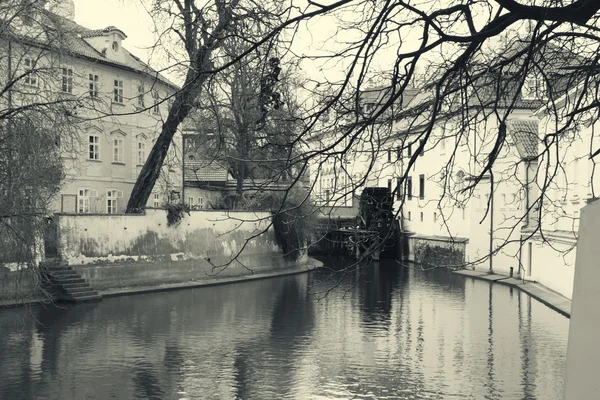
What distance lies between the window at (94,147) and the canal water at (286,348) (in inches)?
324

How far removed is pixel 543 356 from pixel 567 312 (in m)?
5.60

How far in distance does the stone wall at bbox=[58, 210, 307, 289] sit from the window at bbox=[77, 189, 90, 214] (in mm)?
3683

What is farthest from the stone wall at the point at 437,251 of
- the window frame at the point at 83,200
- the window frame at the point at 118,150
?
the window frame at the point at 83,200

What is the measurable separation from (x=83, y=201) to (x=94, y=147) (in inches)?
90.0

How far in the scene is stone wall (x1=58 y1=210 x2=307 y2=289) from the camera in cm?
2453

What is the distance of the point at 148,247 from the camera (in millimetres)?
27484

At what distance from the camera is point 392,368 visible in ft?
46.6

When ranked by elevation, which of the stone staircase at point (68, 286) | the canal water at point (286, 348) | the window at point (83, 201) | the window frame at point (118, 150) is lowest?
the canal water at point (286, 348)

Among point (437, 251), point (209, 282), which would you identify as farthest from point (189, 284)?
point (437, 251)

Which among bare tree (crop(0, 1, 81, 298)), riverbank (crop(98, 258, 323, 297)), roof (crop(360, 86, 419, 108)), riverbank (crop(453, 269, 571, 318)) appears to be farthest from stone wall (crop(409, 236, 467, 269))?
roof (crop(360, 86, 419, 108))

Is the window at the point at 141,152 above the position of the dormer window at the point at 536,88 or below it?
above

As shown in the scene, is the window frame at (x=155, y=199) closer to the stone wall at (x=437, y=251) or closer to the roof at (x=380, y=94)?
the stone wall at (x=437, y=251)

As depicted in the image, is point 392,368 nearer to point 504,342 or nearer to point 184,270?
point 504,342

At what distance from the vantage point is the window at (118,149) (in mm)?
32625
